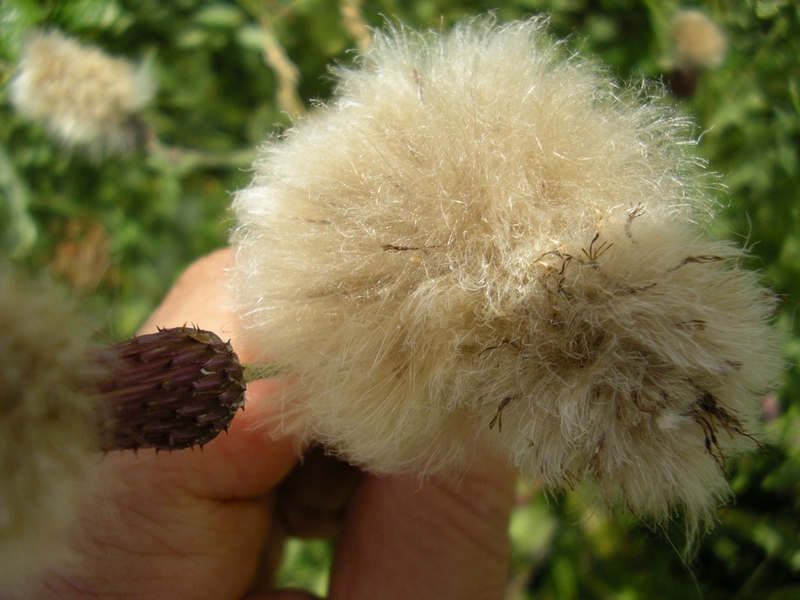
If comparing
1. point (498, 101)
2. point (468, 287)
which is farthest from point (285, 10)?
point (468, 287)

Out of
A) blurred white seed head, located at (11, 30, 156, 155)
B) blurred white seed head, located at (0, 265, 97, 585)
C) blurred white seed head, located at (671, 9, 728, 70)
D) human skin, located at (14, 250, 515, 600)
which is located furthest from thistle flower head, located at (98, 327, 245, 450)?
blurred white seed head, located at (11, 30, 156, 155)

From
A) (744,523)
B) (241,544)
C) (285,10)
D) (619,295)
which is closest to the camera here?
(619,295)

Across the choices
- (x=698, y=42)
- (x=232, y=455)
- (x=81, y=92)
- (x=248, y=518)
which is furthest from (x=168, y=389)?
(x=81, y=92)

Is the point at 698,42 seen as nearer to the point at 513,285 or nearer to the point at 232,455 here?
the point at 513,285

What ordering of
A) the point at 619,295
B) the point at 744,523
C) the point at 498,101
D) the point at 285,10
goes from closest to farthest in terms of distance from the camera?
the point at 619,295 < the point at 498,101 < the point at 744,523 < the point at 285,10

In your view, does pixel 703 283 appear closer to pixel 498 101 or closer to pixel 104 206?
pixel 498 101

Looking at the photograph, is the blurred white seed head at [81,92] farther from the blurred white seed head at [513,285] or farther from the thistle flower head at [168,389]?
the thistle flower head at [168,389]

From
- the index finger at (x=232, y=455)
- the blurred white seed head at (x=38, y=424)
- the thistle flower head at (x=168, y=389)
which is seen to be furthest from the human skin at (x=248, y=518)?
the blurred white seed head at (x=38, y=424)
